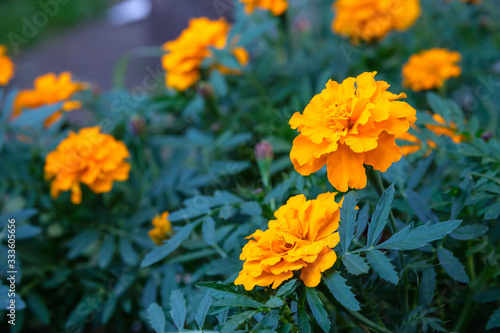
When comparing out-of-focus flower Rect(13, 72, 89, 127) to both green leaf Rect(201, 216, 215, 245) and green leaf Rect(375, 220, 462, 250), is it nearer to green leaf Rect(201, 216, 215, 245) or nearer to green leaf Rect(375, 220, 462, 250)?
green leaf Rect(201, 216, 215, 245)

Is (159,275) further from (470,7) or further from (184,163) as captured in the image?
(470,7)

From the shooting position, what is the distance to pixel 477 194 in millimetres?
757

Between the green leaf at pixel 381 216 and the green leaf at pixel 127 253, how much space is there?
636 mm

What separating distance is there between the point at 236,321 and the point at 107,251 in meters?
0.65

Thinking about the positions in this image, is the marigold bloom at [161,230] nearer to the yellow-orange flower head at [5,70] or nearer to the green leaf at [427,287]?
the green leaf at [427,287]

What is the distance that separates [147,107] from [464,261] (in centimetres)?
100

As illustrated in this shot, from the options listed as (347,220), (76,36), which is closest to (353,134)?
(347,220)

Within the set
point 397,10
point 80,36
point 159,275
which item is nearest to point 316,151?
point 159,275

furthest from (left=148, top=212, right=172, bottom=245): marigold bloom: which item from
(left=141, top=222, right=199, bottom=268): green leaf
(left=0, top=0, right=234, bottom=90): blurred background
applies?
(left=0, top=0, right=234, bottom=90): blurred background

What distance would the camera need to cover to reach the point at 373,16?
1.42m

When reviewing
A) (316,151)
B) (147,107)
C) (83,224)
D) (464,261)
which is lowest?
(464,261)

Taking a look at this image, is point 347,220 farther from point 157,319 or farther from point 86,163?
point 86,163

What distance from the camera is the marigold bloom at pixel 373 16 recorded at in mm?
1409

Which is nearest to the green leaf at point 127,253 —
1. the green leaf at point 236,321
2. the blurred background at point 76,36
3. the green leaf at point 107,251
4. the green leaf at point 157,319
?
the green leaf at point 107,251
